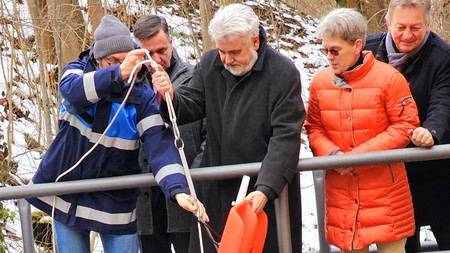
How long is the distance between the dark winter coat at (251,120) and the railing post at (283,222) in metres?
0.06

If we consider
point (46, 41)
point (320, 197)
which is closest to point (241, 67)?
point (320, 197)

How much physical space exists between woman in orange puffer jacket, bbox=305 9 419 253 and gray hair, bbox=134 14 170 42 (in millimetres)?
945

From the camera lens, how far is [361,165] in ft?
11.8

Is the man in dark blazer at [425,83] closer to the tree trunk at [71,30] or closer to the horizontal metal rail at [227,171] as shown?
the horizontal metal rail at [227,171]

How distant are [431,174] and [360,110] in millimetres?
592

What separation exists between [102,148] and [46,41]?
5524 mm

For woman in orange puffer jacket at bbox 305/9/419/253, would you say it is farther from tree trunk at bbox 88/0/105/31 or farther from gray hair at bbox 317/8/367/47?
tree trunk at bbox 88/0/105/31

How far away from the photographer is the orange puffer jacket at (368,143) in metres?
3.69

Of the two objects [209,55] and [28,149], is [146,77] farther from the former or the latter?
[28,149]

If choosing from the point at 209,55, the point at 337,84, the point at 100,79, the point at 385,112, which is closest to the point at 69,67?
the point at 100,79

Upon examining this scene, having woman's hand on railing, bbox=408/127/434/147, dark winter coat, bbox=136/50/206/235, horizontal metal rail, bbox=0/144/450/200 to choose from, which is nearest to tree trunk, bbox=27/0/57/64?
dark winter coat, bbox=136/50/206/235

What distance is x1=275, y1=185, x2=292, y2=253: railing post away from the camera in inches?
145

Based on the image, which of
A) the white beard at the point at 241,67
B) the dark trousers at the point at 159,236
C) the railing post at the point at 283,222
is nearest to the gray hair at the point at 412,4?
the white beard at the point at 241,67

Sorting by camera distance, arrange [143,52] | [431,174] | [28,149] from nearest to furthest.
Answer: [143,52], [431,174], [28,149]
